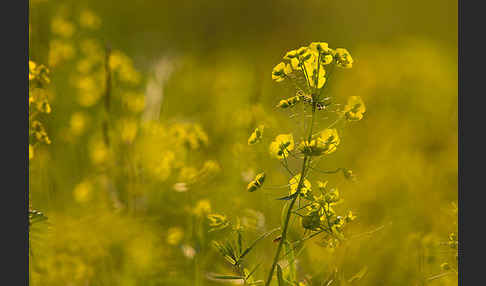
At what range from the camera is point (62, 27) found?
2.67 metres

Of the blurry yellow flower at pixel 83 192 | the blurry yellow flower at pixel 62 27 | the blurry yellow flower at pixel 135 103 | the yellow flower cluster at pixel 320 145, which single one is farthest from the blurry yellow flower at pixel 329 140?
the blurry yellow flower at pixel 62 27

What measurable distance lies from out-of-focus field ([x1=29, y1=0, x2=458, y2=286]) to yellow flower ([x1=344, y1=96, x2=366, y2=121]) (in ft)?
0.43

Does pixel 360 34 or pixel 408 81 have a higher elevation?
pixel 360 34

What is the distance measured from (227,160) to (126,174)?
45 cm

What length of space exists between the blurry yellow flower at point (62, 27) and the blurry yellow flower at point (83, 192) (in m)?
0.81

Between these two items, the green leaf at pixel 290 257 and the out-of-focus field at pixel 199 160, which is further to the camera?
the out-of-focus field at pixel 199 160

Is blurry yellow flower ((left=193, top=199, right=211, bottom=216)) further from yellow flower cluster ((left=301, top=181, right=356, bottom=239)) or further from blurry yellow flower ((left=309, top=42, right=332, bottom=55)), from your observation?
blurry yellow flower ((left=309, top=42, right=332, bottom=55))

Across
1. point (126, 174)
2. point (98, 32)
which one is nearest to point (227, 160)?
point (126, 174)

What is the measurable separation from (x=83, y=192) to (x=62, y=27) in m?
0.89

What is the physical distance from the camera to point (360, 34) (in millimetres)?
4539

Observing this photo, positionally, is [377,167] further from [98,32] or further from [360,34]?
[360,34]

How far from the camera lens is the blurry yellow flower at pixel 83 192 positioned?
2.15 metres

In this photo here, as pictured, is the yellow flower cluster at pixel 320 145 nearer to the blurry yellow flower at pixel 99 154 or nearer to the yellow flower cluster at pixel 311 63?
the yellow flower cluster at pixel 311 63

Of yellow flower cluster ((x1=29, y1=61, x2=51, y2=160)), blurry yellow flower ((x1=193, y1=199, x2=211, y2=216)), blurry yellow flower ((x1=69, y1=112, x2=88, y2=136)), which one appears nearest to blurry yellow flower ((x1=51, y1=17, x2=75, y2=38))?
blurry yellow flower ((x1=69, y1=112, x2=88, y2=136))
